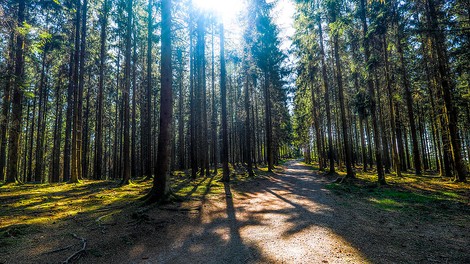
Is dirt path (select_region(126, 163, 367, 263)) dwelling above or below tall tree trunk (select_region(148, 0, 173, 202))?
below

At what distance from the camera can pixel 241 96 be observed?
34.6 m

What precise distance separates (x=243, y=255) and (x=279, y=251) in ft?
2.45

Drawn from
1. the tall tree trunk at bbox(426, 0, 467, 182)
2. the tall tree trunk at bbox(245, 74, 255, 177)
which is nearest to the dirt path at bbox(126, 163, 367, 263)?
the tall tree trunk at bbox(245, 74, 255, 177)

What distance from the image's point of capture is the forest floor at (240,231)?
413cm

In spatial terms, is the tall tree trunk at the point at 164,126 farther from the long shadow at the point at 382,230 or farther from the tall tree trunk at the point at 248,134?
the tall tree trunk at the point at 248,134

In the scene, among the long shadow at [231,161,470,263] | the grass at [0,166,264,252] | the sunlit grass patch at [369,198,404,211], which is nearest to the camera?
the long shadow at [231,161,470,263]

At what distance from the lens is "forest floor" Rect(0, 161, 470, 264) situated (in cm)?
413

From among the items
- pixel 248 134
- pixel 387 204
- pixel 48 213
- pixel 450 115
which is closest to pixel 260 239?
pixel 387 204

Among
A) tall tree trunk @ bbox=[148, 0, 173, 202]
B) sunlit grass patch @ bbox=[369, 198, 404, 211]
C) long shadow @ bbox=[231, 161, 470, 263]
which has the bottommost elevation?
sunlit grass patch @ bbox=[369, 198, 404, 211]

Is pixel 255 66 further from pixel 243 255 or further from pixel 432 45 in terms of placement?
pixel 243 255

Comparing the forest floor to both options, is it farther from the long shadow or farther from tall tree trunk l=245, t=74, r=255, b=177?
tall tree trunk l=245, t=74, r=255, b=177

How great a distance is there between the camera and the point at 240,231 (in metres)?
5.69

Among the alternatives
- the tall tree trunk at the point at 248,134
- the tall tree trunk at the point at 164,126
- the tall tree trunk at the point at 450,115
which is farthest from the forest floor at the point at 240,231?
the tall tree trunk at the point at 248,134

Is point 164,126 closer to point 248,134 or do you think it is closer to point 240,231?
point 240,231
